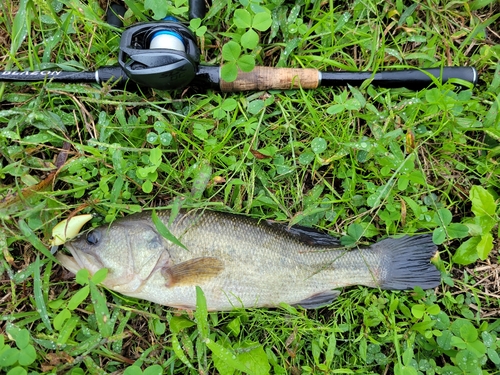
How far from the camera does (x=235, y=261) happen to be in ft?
9.25

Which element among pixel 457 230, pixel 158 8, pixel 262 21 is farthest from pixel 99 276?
pixel 457 230

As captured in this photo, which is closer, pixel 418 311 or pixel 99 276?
pixel 99 276

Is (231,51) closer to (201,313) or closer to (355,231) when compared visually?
(355,231)

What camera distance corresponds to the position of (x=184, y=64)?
2742 mm

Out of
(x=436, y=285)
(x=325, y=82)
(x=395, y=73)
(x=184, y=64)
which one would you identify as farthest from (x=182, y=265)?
(x=395, y=73)

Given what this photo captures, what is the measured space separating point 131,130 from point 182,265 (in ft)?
3.61

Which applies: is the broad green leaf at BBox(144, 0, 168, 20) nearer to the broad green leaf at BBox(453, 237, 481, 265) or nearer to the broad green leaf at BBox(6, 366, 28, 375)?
the broad green leaf at BBox(6, 366, 28, 375)

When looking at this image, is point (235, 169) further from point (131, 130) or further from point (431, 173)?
point (431, 173)

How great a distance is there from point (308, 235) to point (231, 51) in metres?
1.42

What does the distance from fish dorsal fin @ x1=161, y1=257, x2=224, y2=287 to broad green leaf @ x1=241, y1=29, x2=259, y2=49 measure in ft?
4.98

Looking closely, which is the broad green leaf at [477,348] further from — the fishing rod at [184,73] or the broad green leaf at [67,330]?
the broad green leaf at [67,330]

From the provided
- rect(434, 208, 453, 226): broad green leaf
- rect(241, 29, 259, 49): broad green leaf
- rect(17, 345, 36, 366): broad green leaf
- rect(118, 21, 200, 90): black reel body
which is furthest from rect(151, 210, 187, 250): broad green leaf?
rect(434, 208, 453, 226): broad green leaf

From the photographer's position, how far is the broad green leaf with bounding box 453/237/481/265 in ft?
10.0

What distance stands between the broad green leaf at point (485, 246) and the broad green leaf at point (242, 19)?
227 centimetres
